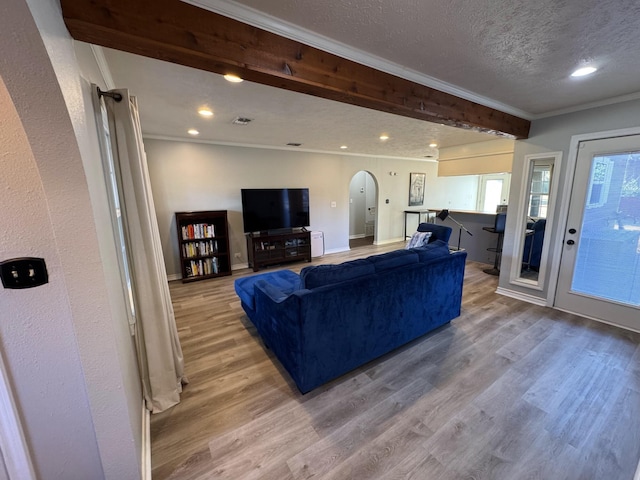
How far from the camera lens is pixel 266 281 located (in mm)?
2605

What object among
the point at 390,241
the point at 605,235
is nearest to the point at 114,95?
the point at 605,235

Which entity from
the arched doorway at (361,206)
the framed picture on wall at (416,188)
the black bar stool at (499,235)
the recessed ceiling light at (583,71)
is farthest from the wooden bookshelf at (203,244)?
the framed picture on wall at (416,188)

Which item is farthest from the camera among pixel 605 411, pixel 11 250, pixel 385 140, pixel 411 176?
pixel 411 176

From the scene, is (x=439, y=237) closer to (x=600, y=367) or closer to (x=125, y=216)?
(x=600, y=367)

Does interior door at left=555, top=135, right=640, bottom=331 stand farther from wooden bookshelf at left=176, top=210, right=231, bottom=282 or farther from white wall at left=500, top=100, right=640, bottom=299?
wooden bookshelf at left=176, top=210, right=231, bottom=282

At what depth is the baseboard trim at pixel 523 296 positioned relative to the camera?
10.9ft

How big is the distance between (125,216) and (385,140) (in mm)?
4118

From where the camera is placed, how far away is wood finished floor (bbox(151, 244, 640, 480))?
4.66ft

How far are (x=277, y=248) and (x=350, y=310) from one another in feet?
10.7

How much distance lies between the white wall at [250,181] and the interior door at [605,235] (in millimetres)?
3997

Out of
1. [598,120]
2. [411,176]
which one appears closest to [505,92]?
[598,120]

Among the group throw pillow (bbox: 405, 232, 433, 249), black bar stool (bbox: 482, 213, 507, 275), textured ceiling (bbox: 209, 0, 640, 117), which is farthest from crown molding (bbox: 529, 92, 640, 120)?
throw pillow (bbox: 405, 232, 433, 249)

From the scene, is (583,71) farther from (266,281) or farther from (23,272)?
(23,272)

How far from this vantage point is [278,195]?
4.93 metres
